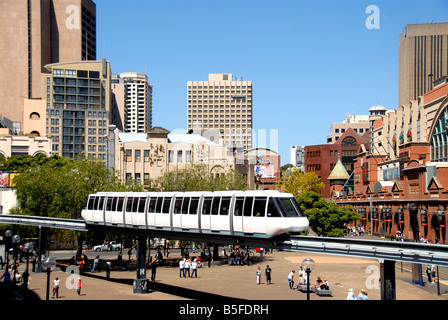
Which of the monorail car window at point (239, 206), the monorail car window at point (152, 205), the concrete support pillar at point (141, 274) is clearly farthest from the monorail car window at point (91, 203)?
the monorail car window at point (239, 206)

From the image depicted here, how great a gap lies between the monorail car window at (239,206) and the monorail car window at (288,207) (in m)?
2.69

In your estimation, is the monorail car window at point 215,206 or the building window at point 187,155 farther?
the building window at point 187,155

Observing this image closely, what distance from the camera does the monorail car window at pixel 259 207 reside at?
28.8m

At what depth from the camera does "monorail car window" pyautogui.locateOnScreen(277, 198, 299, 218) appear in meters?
28.3

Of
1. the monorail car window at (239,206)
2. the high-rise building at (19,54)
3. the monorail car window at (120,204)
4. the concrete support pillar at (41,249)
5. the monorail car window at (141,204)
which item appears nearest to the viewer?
the monorail car window at (239,206)

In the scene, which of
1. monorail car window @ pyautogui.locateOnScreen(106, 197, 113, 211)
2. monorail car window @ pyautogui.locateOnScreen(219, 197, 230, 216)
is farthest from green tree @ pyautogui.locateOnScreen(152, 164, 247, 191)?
monorail car window @ pyautogui.locateOnScreen(219, 197, 230, 216)

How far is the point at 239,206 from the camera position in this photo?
99.7 feet

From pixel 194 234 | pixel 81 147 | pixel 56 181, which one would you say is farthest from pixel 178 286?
pixel 81 147

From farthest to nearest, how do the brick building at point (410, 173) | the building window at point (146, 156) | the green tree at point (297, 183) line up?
the green tree at point (297, 183), the building window at point (146, 156), the brick building at point (410, 173)

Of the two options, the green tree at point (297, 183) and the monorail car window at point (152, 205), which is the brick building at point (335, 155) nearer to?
the green tree at point (297, 183)

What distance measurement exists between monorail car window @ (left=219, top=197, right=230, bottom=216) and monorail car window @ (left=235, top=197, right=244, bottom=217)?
861 mm

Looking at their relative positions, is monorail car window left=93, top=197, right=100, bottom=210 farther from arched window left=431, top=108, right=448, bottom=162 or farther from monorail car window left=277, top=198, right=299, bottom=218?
arched window left=431, top=108, right=448, bottom=162

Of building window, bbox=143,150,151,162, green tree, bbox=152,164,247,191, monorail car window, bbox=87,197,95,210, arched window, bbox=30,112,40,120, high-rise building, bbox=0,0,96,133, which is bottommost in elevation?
monorail car window, bbox=87,197,95,210

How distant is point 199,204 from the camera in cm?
3381
